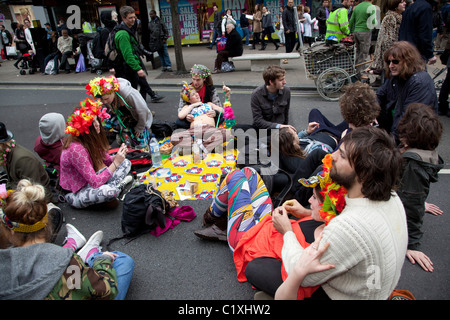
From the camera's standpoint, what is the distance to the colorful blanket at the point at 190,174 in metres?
3.78

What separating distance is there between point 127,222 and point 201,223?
29.2 inches

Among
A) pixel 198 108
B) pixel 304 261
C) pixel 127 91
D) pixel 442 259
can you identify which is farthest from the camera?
pixel 198 108

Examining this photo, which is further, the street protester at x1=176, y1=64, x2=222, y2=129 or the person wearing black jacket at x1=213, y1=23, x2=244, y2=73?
the person wearing black jacket at x1=213, y1=23, x2=244, y2=73

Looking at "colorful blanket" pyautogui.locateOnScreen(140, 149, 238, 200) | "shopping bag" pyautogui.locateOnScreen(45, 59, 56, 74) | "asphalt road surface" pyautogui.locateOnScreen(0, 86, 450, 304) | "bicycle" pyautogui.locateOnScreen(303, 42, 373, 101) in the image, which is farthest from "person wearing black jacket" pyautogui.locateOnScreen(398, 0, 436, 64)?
"shopping bag" pyautogui.locateOnScreen(45, 59, 56, 74)

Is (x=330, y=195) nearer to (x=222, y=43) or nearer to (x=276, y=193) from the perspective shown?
(x=276, y=193)

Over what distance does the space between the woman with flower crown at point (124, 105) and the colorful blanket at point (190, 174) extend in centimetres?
67

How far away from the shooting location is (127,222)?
9.90 ft

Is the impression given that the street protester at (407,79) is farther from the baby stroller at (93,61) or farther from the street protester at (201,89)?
the baby stroller at (93,61)

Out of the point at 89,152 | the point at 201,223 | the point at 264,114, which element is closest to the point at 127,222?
the point at 201,223

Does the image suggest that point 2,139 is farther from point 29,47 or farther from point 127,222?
point 29,47

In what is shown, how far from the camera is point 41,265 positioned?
5.56 ft

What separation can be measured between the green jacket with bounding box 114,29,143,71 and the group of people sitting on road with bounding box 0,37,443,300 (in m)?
1.56

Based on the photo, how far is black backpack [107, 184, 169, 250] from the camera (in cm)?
296

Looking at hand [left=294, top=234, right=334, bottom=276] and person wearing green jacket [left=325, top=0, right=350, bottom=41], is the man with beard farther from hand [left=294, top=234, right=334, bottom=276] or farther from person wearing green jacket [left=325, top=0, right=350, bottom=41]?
person wearing green jacket [left=325, top=0, right=350, bottom=41]
